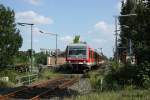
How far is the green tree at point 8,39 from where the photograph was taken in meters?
46.4

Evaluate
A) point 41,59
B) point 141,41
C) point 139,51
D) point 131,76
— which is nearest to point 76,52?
point 131,76

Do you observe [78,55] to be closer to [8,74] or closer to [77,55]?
[77,55]

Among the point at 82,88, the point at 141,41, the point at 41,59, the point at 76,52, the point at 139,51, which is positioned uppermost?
the point at 41,59

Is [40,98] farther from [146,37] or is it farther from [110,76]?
[110,76]

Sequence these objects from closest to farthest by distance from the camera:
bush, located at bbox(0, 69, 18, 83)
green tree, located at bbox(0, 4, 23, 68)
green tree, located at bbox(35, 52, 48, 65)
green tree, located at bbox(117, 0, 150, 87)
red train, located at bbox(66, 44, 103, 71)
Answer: green tree, located at bbox(117, 0, 150, 87), bush, located at bbox(0, 69, 18, 83), green tree, located at bbox(0, 4, 23, 68), red train, located at bbox(66, 44, 103, 71), green tree, located at bbox(35, 52, 48, 65)

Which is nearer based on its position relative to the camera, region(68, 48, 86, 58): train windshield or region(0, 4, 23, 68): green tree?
region(0, 4, 23, 68): green tree

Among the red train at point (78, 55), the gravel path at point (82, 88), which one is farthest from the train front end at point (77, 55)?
the gravel path at point (82, 88)

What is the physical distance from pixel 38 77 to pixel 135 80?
56.2 feet

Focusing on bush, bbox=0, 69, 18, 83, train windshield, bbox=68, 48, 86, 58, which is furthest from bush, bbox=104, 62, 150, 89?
train windshield, bbox=68, 48, 86, 58

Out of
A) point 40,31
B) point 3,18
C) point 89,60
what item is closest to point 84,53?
A: point 89,60

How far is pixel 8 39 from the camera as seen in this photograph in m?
46.7

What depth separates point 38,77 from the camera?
4616 cm

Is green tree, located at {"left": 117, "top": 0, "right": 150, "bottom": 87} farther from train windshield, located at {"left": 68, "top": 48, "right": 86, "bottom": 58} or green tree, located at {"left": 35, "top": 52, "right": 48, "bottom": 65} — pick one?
green tree, located at {"left": 35, "top": 52, "right": 48, "bottom": 65}

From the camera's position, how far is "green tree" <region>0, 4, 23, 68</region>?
4641cm
